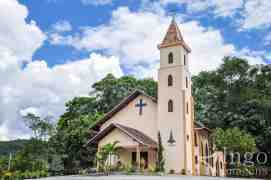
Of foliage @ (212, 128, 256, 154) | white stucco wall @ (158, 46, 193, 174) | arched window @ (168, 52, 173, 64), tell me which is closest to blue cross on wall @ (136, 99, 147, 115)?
white stucco wall @ (158, 46, 193, 174)

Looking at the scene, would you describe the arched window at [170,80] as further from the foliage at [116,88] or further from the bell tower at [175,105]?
the foliage at [116,88]

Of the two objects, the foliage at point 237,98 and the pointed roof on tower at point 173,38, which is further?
the foliage at point 237,98

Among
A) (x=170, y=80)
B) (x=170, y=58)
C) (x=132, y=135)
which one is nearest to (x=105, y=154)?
(x=132, y=135)

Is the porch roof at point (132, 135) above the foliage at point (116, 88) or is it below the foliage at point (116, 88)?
below

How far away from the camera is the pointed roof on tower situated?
1067 inches

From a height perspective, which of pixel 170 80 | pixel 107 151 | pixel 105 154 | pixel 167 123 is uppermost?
pixel 170 80

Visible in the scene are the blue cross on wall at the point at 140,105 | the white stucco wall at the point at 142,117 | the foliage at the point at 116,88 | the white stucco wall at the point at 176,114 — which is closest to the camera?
the white stucco wall at the point at 176,114

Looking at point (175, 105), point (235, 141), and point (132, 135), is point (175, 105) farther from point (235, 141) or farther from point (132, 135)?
point (235, 141)

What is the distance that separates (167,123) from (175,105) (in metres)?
1.53

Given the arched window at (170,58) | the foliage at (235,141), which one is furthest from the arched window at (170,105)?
the foliage at (235,141)

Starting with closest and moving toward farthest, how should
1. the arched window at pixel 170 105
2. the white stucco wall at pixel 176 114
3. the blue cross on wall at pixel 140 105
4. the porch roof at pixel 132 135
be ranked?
the porch roof at pixel 132 135, the white stucco wall at pixel 176 114, the arched window at pixel 170 105, the blue cross on wall at pixel 140 105

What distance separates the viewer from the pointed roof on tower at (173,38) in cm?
2711

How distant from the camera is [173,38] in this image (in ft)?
90.2

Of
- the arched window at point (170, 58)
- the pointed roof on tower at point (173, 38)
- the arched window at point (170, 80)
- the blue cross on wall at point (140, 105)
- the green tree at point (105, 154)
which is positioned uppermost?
the pointed roof on tower at point (173, 38)
